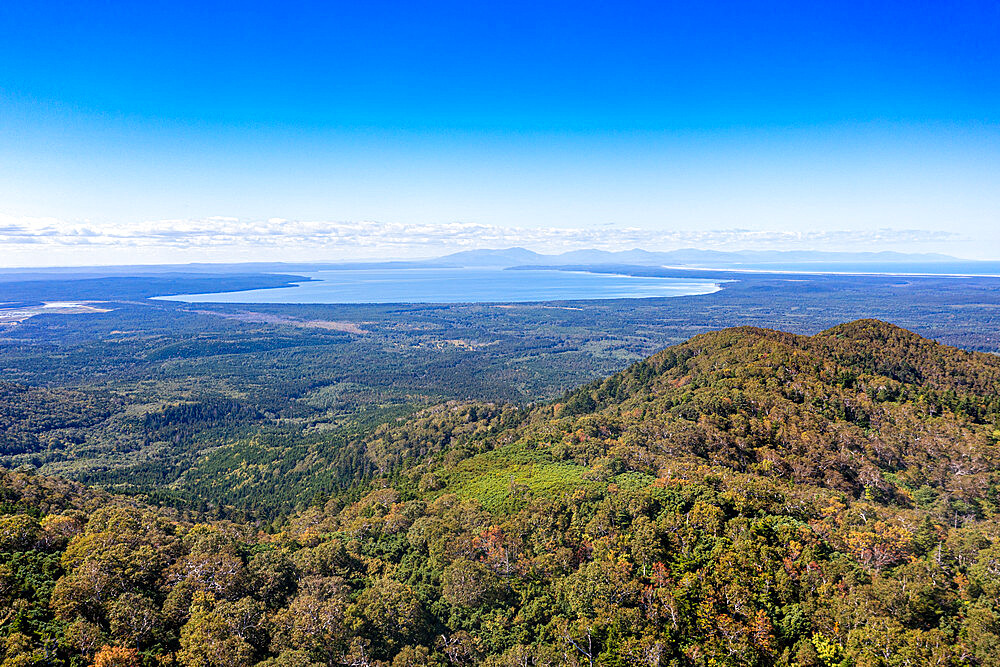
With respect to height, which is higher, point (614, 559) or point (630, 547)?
point (630, 547)

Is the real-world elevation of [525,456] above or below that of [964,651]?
below

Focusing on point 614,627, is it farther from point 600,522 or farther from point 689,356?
point 689,356

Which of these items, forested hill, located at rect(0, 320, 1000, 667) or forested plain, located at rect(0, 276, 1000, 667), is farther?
forested plain, located at rect(0, 276, 1000, 667)

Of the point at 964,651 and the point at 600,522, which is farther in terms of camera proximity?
the point at 600,522

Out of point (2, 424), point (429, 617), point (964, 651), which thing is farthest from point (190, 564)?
point (2, 424)

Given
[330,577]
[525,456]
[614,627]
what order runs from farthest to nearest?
[525,456] → [330,577] → [614,627]

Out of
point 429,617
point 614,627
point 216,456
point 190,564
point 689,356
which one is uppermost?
point 689,356

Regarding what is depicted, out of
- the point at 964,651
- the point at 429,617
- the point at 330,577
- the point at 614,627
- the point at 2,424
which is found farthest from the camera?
the point at 2,424

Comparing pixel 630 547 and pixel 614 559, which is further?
pixel 630 547
